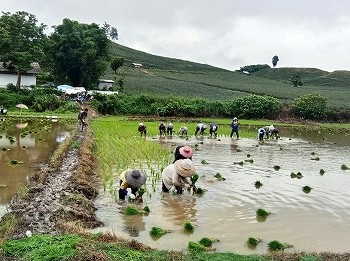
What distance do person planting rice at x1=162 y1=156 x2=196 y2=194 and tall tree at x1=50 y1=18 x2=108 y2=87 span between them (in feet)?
145

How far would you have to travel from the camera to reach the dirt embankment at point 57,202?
30.1ft

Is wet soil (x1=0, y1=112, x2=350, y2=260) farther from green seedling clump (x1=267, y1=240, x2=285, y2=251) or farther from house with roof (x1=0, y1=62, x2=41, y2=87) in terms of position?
house with roof (x1=0, y1=62, x2=41, y2=87)

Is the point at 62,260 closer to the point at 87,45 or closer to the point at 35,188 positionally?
→ the point at 35,188

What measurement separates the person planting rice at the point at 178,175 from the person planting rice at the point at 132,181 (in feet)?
3.72

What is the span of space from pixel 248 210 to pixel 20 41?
143 feet

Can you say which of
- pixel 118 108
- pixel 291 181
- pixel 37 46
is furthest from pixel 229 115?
pixel 291 181

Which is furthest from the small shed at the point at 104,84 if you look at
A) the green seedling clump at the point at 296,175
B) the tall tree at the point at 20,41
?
the green seedling clump at the point at 296,175

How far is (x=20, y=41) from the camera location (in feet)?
164

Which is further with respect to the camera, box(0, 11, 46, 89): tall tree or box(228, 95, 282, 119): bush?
box(228, 95, 282, 119): bush

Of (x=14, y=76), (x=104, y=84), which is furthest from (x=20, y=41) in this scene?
(x=104, y=84)

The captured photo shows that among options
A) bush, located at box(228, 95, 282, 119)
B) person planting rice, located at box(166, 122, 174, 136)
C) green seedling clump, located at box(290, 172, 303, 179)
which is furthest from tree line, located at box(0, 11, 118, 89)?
green seedling clump, located at box(290, 172, 303, 179)

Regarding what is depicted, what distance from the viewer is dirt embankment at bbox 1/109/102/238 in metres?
9.16

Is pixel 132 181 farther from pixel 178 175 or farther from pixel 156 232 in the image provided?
pixel 156 232

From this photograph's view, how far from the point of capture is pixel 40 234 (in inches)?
334
